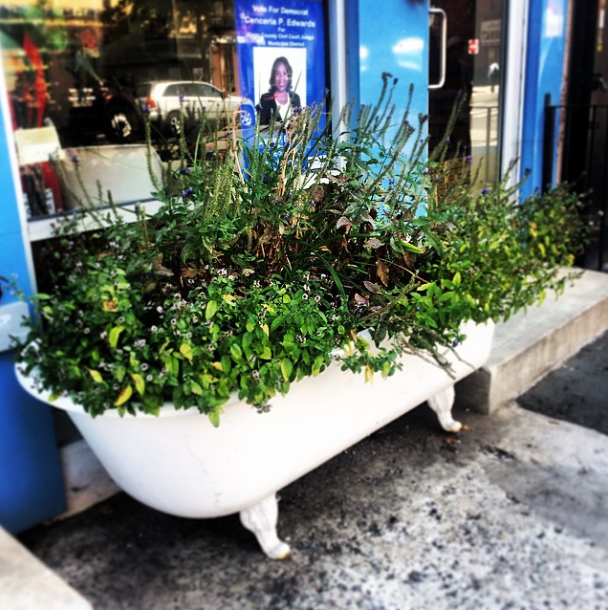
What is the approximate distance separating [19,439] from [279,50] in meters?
2.10

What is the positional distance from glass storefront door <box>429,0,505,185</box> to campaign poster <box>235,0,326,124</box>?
2.93 ft

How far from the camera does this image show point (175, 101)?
2.91 m

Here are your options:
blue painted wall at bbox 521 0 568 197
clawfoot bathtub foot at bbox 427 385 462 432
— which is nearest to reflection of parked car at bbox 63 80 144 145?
clawfoot bathtub foot at bbox 427 385 462 432

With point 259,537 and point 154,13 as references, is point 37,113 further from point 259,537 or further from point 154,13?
point 259,537

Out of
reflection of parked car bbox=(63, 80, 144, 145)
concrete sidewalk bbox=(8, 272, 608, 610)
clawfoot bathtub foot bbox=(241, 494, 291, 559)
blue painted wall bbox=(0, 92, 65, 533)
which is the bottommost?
concrete sidewalk bbox=(8, 272, 608, 610)

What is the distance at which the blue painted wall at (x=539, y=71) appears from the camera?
4.54 m

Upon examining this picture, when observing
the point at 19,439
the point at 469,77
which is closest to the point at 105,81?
the point at 19,439

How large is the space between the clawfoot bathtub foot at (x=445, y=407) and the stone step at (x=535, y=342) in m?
0.24

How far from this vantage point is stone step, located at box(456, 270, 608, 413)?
11.1ft

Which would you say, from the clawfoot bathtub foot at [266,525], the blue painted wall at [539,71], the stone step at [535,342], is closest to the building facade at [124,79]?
the blue painted wall at [539,71]

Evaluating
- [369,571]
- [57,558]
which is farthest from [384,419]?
[57,558]

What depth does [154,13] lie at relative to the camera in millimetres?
2809

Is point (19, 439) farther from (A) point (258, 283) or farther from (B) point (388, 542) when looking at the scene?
(B) point (388, 542)

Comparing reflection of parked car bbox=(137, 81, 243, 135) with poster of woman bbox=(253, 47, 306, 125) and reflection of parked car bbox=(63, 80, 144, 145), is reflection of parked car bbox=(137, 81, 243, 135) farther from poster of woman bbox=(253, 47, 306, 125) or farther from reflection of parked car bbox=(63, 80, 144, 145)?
poster of woman bbox=(253, 47, 306, 125)
